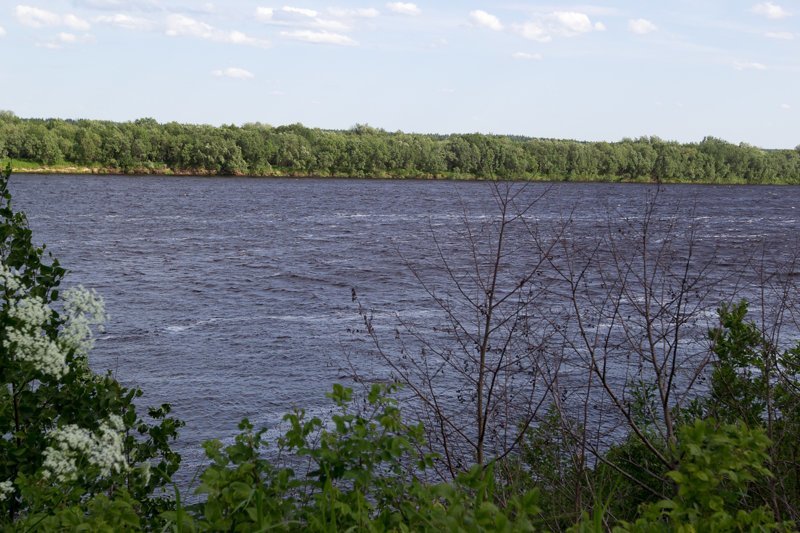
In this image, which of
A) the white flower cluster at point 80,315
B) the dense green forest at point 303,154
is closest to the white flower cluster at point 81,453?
the white flower cluster at point 80,315

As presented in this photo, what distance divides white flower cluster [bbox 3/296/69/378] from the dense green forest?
111 metres

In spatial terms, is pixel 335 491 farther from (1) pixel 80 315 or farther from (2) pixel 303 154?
(2) pixel 303 154

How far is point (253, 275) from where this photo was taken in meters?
36.9

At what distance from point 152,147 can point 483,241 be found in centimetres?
9807

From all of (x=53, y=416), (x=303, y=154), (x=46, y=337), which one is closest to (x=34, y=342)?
(x=46, y=337)

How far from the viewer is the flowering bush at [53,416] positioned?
15.3ft

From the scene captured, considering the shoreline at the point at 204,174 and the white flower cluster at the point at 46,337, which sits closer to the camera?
the white flower cluster at the point at 46,337

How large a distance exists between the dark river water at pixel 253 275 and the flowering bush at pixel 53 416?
13.3 ft

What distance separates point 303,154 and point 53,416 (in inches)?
5608

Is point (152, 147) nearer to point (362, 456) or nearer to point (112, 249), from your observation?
point (112, 249)

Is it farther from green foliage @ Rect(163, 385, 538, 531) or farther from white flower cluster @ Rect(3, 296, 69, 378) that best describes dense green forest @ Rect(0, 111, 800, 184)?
green foliage @ Rect(163, 385, 538, 531)

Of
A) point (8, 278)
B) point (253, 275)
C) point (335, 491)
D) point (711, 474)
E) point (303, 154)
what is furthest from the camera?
point (303, 154)

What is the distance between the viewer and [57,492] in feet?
16.1

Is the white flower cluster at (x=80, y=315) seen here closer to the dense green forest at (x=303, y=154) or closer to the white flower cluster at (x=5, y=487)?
the white flower cluster at (x=5, y=487)
